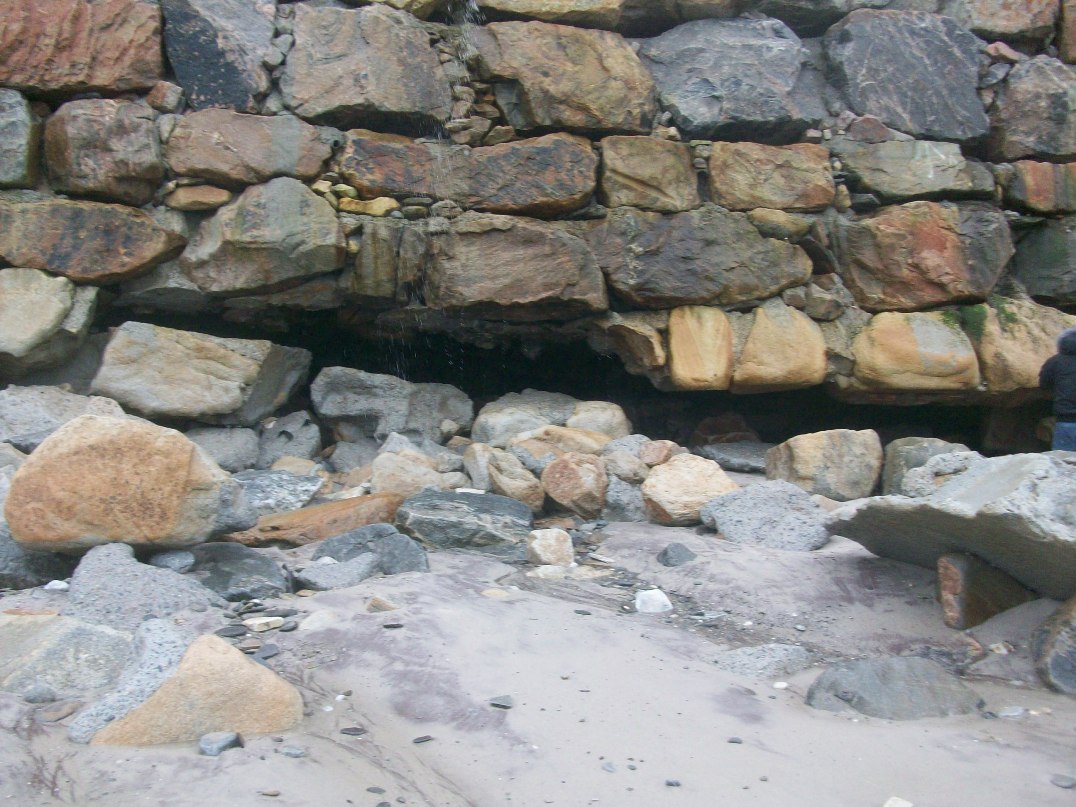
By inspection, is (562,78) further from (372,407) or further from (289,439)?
(289,439)

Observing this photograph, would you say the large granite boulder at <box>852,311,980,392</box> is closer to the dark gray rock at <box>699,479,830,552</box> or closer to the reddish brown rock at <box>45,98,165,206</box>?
the dark gray rock at <box>699,479,830,552</box>

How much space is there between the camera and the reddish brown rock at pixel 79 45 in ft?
16.5

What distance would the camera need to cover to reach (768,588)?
131 inches

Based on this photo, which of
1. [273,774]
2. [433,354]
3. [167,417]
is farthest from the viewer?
[433,354]

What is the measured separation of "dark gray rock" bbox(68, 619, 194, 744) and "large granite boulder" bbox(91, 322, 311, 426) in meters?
2.83

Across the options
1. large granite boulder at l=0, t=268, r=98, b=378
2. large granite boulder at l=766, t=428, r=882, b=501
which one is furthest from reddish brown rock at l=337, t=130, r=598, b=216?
A: large granite boulder at l=766, t=428, r=882, b=501

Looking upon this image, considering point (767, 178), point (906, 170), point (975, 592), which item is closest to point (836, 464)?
point (975, 592)

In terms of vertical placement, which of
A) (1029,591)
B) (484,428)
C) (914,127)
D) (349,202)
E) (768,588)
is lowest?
(484,428)

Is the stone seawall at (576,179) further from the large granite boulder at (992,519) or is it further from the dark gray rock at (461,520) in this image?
the large granite boulder at (992,519)

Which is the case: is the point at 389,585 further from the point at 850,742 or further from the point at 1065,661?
the point at 1065,661

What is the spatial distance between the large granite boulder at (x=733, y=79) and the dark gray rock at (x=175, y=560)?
4.02 metres

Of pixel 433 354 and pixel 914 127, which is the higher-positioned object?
pixel 914 127

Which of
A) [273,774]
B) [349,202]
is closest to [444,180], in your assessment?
[349,202]

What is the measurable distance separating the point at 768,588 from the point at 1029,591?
81cm
